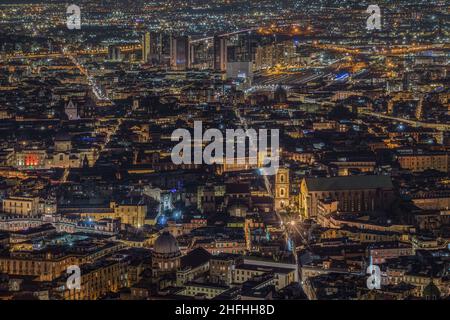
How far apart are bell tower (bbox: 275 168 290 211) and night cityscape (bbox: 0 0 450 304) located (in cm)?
3

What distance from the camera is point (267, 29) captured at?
55.8m

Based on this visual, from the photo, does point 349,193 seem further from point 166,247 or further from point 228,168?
point 166,247

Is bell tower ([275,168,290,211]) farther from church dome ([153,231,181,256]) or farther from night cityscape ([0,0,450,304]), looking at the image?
church dome ([153,231,181,256])

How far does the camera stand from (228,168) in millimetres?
21656

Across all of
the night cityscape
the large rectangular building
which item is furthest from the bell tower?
the large rectangular building

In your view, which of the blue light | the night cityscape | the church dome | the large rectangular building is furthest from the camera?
the large rectangular building

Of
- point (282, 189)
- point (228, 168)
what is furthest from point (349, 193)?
point (228, 168)

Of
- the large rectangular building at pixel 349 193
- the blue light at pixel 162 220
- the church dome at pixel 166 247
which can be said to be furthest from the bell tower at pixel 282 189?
the church dome at pixel 166 247

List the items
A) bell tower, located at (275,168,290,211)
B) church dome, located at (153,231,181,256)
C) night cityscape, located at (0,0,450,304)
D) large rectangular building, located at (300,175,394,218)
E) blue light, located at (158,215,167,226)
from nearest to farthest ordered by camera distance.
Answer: night cityscape, located at (0,0,450,304), church dome, located at (153,231,181,256), blue light, located at (158,215,167,226), large rectangular building, located at (300,175,394,218), bell tower, located at (275,168,290,211)

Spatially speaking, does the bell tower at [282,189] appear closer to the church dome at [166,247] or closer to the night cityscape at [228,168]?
the night cityscape at [228,168]

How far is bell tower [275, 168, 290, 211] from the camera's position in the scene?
59.4 ft

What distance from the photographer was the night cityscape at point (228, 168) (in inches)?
498

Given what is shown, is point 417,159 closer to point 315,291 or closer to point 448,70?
point 315,291
